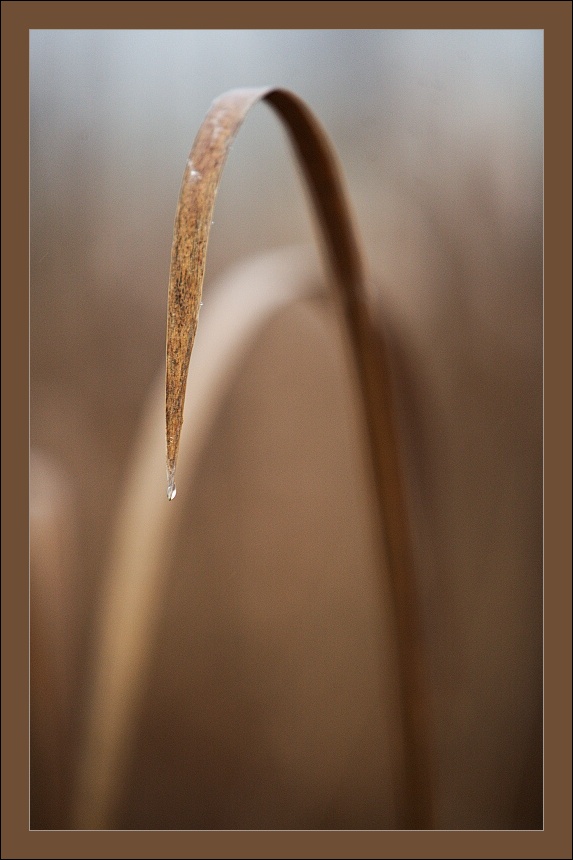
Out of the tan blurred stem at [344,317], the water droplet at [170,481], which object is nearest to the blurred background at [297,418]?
the tan blurred stem at [344,317]

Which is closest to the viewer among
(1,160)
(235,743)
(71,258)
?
(1,160)

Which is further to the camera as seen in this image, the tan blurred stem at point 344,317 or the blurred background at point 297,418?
the blurred background at point 297,418

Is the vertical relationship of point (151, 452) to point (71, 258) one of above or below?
below

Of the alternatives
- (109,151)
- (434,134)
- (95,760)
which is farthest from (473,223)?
(95,760)

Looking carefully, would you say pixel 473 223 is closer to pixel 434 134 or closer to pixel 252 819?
pixel 434 134

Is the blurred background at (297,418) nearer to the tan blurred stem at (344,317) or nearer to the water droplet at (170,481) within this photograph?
the tan blurred stem at (344,317)

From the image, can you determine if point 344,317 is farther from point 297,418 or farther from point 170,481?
point 297,418
